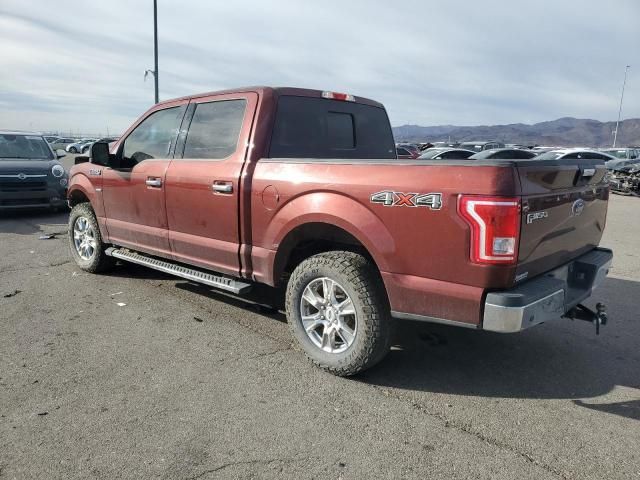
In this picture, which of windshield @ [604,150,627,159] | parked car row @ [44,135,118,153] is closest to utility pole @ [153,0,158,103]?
parked car row @ [44,135,118,153]

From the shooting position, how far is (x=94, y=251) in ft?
19.6

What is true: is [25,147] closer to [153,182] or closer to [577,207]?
[153,182]

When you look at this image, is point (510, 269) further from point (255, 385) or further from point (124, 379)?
point (124, 379)

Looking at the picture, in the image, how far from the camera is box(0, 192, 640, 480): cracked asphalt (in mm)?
2547

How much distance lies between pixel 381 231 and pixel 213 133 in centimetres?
205

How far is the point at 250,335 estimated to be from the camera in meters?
4.19

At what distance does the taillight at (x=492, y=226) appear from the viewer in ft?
8.71

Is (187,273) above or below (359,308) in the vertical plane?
below

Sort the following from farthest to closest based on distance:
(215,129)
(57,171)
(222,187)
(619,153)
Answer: (619,153) → (57,171) → (215,129) → (222,187)

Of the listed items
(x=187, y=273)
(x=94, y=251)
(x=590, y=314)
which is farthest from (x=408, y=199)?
(x=94, y=251)

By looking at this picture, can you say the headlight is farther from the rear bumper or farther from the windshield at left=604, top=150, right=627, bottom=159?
the windshield at left=604, top=150, right=627, bottom=159

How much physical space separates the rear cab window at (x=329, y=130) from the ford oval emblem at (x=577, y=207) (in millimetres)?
2082

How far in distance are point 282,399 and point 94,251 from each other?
12.5 feet

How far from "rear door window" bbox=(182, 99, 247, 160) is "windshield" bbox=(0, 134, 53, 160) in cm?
793
